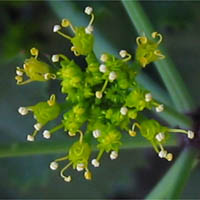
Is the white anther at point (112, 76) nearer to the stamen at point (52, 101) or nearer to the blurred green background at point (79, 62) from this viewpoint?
the stamen at point (52, 101)

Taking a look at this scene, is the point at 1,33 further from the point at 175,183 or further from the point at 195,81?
the point at 175,183

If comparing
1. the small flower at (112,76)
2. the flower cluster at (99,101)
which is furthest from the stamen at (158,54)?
the small flower at (112,76)

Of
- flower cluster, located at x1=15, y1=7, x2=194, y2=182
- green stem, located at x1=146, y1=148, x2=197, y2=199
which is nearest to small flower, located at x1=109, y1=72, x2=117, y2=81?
flower cluster, located at x1=15, y1=7, x2=194, y2=182

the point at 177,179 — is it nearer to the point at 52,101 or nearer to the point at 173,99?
the point at 173,99

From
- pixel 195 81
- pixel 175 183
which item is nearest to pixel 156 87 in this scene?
pixel 175 183

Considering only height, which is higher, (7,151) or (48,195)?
(7,151)

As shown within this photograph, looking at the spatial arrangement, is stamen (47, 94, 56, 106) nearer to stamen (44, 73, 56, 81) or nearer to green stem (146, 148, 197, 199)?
stamen (44, 73, 56, 81)

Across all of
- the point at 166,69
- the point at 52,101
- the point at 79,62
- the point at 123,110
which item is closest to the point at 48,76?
the point at 52,101

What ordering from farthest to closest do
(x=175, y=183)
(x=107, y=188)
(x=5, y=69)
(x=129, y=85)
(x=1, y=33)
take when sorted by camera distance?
(x=1, y=33) → (x=107, y=188) → (x=5, y=69) → (x=175, y=183) → (x=129, y=85)
